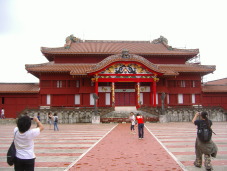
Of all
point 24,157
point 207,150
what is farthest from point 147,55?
point 24,157

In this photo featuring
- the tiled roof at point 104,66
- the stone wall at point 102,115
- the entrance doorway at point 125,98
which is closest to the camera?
the stone wall at point 102,115

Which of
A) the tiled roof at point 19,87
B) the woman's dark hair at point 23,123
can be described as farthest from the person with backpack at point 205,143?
the tiled roof at point 19,87

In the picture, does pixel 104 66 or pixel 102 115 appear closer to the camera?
pixel 102 115

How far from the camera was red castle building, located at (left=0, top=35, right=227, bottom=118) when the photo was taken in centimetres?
3450

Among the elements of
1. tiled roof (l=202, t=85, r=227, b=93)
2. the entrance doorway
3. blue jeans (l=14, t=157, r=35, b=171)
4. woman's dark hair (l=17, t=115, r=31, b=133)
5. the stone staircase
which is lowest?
the stone staircase

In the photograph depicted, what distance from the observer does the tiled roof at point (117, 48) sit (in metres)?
39.3

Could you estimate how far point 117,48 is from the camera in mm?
42500

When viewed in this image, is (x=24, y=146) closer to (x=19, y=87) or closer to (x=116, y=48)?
(x=19, y=87)

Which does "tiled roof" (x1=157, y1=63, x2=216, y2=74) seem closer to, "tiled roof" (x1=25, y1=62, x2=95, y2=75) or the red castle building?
the red castle building

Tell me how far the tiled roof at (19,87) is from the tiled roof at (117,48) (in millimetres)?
5505

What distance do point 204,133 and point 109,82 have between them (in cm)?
2984

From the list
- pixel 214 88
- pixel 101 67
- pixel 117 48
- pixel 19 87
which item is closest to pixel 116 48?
pixel 117 48

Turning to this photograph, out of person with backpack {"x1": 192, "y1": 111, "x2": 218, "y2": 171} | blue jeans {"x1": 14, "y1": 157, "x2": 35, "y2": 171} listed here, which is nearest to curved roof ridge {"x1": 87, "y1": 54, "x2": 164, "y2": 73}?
person with backpack {"x1": 192, "y1": 111, "x2": 218, "y2": 171}

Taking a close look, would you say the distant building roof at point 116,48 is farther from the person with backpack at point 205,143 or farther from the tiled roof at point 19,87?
the person with backpack at point 205,143
